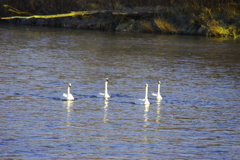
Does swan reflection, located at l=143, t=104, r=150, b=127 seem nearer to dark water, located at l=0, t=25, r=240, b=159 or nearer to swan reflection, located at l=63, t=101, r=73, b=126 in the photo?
dark water, located at l=0, t=25, r=240, b=159

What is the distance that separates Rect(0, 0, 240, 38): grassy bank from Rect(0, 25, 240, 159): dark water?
12.7 metres

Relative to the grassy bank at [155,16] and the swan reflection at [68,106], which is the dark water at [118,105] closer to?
the swan reflection at [68,106]

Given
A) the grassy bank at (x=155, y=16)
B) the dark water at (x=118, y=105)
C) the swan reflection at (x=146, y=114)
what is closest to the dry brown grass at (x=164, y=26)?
the grassy bank at (x=155, y=16)

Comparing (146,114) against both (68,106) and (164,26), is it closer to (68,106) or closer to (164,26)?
(68,106)

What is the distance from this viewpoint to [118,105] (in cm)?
1808

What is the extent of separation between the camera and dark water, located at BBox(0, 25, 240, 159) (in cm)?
1301

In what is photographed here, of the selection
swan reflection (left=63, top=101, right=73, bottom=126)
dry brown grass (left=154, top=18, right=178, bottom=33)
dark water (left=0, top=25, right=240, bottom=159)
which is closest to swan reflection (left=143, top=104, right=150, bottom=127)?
dark water (left=0, top=25, right=240, bottom=159)

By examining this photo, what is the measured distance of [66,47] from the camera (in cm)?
3681

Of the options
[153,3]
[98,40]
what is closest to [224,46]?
[98,40]

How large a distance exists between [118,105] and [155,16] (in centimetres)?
3305

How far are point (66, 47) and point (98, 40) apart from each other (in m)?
5.46

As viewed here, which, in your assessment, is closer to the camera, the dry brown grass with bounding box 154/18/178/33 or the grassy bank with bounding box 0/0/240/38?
the grassy bank with bounding box 0/0/240/38

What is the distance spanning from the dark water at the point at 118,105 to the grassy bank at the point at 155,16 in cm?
1271

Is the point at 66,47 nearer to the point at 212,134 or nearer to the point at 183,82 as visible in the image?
the point at 183,82
